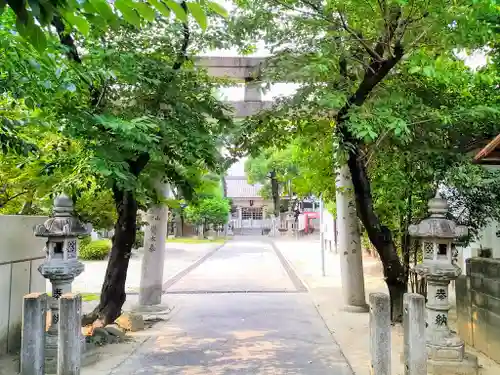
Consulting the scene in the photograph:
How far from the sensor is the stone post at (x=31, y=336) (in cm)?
451

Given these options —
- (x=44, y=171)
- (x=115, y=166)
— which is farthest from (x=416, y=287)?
(x=44, y=171)

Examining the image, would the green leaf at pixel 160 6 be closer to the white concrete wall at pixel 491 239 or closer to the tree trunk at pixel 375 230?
the tree trunk at pixel 375 230

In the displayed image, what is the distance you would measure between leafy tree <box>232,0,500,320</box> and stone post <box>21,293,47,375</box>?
4.01m

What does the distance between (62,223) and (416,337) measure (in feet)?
14.5

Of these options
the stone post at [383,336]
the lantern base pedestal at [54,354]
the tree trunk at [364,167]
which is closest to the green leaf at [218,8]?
the stone post at [383,336]

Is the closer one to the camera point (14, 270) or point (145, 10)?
point (145, 10)

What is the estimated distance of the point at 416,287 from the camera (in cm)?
814

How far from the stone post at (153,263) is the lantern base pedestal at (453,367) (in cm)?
574

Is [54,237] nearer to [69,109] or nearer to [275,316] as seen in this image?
[69,109]

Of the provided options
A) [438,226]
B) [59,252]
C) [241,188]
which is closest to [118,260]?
[59,252]

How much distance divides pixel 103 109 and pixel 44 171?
1218 millimetres

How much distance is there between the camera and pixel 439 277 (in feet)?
18.2

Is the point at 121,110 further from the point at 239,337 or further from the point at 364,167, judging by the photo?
the point at 239,337

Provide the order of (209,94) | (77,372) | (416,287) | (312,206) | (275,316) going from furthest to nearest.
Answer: (312,206) < (275,316) < (416,287) < (209,94) < (77,372)
